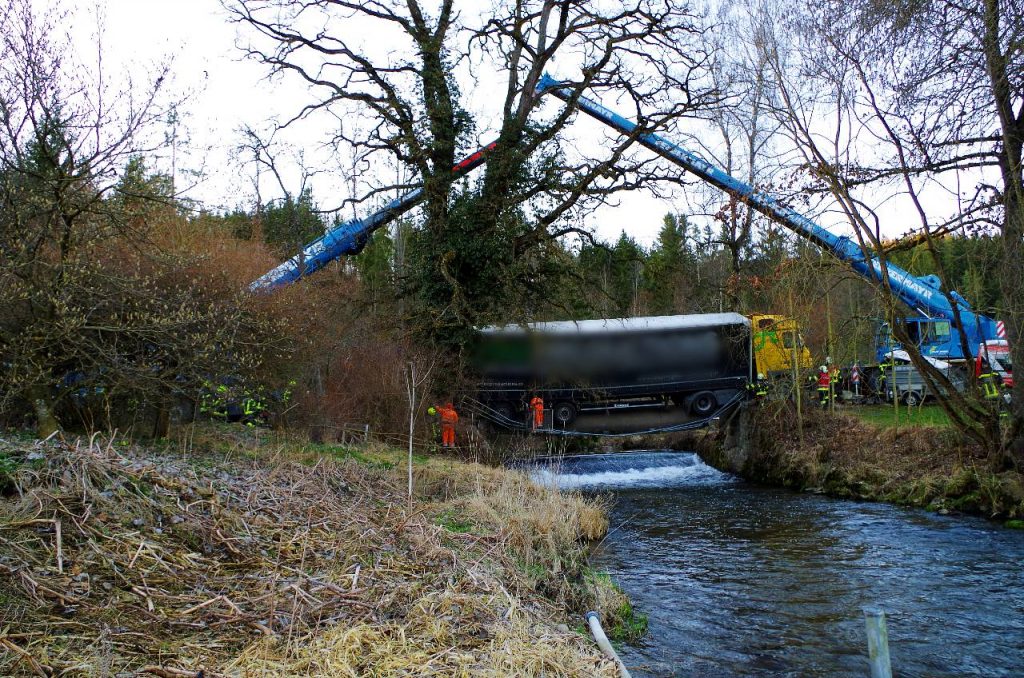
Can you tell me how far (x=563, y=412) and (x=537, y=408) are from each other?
4.53 ft

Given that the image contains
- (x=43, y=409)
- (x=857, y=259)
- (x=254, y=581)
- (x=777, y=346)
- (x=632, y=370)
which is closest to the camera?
(x=254, y=581)

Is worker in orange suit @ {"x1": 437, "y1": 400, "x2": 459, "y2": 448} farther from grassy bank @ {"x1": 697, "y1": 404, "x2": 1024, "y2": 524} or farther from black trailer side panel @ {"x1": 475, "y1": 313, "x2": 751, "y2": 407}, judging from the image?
grassy bank @ {"x1": 697, "y1": 404, "x2": 1024, "y2": 524}

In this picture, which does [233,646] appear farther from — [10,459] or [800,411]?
[800,411]

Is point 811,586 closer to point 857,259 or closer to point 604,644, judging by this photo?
point 604,644

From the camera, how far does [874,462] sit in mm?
15844

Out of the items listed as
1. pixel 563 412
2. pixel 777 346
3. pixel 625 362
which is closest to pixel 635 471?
pixel 563 412

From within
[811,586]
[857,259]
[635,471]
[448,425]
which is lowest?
[811,586]

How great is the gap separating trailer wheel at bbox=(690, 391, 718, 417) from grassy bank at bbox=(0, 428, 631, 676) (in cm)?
1405

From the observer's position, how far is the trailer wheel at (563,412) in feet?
70.5

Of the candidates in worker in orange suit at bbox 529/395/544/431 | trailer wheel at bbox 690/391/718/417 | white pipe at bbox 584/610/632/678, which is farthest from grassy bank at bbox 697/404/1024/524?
white pipe at bbox 584/610/632/678

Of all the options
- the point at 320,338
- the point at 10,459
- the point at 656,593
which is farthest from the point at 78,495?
the point at 320,338

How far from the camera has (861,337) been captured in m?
14.2

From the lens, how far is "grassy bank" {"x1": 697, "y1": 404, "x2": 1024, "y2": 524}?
1286 cm

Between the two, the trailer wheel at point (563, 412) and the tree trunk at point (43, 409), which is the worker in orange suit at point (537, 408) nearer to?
the trailer wheel at point (563, 412)
